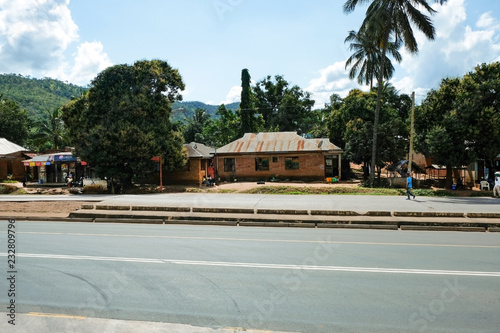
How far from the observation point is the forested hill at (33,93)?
321 feet

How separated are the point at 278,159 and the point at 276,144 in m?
1.65

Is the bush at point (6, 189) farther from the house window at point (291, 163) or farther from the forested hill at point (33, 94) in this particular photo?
the forested hill at point (33, 94)

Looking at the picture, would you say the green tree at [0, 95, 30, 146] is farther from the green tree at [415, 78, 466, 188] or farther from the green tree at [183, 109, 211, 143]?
the green tree at [415, 78, 466, 188]

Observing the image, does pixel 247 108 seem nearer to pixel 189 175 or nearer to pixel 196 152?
pixel 196 152

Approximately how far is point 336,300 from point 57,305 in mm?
4253

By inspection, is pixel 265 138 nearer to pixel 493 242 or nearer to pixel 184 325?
pixel 493 242

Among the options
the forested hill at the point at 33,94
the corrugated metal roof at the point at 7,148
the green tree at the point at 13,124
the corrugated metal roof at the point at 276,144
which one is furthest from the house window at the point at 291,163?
the forested hill at the point at 33,94

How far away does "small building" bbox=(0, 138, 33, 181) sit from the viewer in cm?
3478

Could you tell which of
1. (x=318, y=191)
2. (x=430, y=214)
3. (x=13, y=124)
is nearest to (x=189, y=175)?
(x=318, y=191)

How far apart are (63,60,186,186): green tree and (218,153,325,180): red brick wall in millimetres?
7802

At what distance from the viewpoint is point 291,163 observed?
3281cm

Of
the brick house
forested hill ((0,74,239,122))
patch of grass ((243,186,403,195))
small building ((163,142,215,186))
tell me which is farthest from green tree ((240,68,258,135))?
forested hill ((0,74,239,122))

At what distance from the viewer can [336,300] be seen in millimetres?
5570

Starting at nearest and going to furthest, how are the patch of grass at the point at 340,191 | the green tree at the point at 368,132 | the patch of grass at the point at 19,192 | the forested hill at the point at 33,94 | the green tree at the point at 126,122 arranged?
the patch of grass at the point at 340,191
the green tree at the point at 126,122
the patch of grass at the point at 19,192
the green tree at the point at 368,132
the forested hill at the point at 33,94
